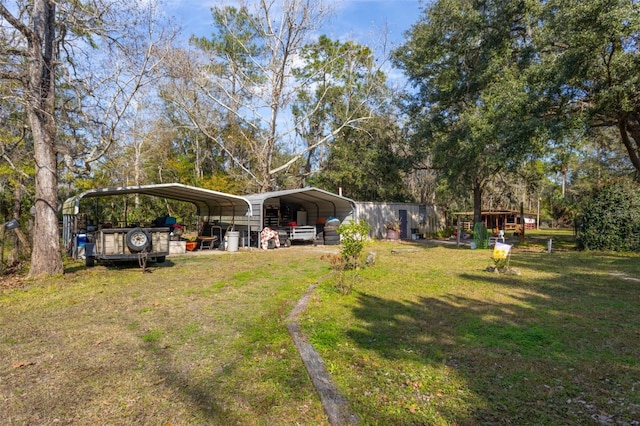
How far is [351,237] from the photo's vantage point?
8328mm

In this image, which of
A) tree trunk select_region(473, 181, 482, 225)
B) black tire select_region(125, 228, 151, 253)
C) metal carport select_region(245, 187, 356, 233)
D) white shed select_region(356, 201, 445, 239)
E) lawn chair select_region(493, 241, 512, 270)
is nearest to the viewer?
lawn chair select_region(493, 241, 512, 270)

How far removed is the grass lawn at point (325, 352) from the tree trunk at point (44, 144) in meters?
1.06

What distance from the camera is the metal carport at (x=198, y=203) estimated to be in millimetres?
12600

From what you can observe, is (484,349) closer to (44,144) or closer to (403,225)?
(44,144)

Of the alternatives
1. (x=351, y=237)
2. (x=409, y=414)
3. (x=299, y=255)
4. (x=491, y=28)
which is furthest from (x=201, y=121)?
(x=409, y=414)

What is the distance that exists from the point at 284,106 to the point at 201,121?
6534mm

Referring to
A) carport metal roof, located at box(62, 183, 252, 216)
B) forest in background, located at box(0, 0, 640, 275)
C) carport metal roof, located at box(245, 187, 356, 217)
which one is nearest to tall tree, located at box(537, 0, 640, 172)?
forest in background, located at box(0, 0, 640, 275)

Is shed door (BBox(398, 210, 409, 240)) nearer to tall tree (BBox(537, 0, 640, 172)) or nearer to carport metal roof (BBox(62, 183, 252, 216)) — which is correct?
carport metal roof (BBox(62, 183, 252, 216))

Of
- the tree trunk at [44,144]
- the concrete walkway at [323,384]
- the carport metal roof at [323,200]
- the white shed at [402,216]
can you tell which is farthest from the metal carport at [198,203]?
the concrete walkway at [323,384]

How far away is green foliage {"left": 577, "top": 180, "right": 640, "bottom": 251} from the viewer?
1287 cm

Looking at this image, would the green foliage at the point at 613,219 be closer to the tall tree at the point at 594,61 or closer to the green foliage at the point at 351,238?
the tall tree at the point at 594,61

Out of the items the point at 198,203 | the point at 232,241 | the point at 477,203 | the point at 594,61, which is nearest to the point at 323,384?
the point at 232,241

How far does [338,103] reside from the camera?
84.7 feet

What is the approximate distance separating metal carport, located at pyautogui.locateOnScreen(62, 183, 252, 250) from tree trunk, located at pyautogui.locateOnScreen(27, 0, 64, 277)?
2.72 meters
